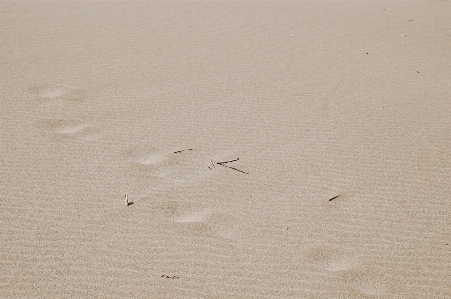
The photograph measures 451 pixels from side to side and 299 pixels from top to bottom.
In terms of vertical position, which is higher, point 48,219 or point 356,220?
point 48,219

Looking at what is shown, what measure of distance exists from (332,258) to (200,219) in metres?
0.64

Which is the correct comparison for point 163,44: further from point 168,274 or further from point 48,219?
point 168,274

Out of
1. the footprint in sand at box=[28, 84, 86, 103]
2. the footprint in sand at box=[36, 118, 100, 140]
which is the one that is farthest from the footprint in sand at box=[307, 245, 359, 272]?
the footprint in sand at box=[28, 84, 86, 103]

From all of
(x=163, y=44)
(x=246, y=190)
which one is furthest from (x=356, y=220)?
(x=163, y=44)

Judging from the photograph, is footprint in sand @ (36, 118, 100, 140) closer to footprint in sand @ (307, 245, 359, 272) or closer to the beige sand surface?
the beige sand surface

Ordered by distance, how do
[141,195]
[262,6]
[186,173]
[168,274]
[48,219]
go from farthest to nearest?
[262,6] < [186,173] < [141,195] < [48,219] < [168,274]

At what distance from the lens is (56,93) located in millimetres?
3730

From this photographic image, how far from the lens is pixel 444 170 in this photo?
2.94 metres

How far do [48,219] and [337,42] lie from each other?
3.46 metres

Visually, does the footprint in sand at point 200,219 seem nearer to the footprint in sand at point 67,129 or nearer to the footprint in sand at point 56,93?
the footprint in sand at point 67,129

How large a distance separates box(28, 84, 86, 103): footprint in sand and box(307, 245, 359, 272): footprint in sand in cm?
210

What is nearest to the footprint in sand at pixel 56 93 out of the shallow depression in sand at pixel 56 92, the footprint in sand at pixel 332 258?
the shallow depression in sand at pixel 56 92

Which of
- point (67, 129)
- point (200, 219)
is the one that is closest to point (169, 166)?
point (200, 219)

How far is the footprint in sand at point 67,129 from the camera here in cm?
318
